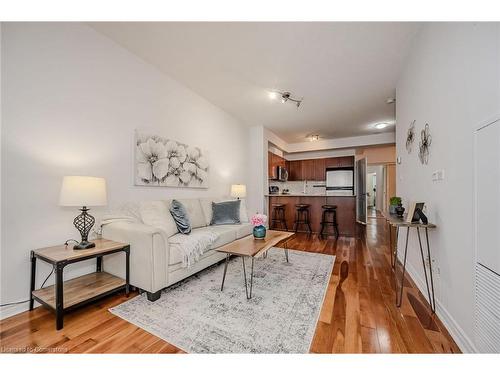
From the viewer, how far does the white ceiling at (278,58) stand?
2.16m

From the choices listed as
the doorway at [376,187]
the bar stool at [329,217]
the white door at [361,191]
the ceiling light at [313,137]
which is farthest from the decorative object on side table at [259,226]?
the doorway at [376,187]

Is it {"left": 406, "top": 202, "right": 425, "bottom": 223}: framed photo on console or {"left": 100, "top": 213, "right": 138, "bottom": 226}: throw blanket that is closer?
{"left": 406, "top": 202, "right": 425, "bottom": 223}: framed photo on console

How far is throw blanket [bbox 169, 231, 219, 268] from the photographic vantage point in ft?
7.21

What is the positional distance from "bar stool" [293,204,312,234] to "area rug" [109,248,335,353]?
270 cm

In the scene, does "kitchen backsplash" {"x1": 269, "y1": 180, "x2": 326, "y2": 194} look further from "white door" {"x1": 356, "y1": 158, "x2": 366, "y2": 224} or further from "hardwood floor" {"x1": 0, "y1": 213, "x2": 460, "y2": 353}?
"hardwood floor" {"x1": 0, "y1": 213, "x2": 460, "y2": 353}

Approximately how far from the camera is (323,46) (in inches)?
93.8

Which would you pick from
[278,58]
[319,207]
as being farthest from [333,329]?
[319,207]

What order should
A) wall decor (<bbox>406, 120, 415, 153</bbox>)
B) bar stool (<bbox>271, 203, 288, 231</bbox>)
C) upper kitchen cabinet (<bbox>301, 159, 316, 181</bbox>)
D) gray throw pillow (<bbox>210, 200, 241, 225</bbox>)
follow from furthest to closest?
1. upper kitchen cabinet (<bbox>301, 159, 316, 181</bbox>)
2. bar stool (<bbox>271, 203, 288, 231</bbox>)
3. gray throw pillow (<bbox>210, 200, 241, 225</bbox>)
4. wall decor (<bbox>406, 120, 415, 153</bbox>)

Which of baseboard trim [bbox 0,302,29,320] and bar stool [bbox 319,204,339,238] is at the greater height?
bar stool [bbox 319,204,339,238]

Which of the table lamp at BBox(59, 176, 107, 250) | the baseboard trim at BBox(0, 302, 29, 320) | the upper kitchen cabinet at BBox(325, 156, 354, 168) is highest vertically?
the upper kitchen cabinet at BBox(325, 156, 354, 168)

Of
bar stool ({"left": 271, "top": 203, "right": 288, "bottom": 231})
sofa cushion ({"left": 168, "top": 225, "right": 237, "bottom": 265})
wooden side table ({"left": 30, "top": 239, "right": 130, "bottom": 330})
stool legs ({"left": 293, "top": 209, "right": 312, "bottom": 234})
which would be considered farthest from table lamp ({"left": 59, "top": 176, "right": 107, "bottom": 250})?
stool legs ({"left": 293, "top": 209, "right": 312, "bottom": 234})

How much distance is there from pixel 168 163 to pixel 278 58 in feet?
6.76
